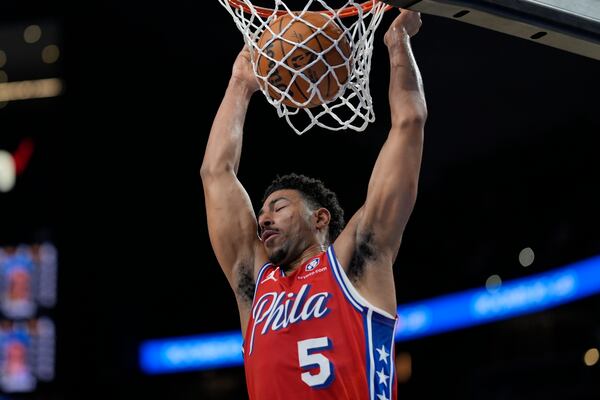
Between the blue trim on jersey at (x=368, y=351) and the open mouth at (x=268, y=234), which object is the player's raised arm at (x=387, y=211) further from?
the open mouth at (x=268, y=234)

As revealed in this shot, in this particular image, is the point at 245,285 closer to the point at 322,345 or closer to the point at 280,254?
the point at 280,254

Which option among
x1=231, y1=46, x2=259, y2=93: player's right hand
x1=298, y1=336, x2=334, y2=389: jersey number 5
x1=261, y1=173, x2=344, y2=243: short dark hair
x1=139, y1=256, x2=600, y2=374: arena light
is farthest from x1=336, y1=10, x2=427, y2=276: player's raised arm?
x1=139, y1=256, x2=600, y2=374: arena light

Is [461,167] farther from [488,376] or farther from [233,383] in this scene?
[233,383]

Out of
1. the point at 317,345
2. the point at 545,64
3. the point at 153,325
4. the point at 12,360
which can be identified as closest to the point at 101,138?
the point at 153,325

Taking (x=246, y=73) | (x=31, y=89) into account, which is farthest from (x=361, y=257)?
(x=31, y=89)

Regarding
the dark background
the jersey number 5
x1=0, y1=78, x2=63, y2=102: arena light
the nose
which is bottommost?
the jersey number 5

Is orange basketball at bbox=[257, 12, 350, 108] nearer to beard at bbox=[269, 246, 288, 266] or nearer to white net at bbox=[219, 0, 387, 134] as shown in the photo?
white net at bbox=[219, 0, 387, 134]

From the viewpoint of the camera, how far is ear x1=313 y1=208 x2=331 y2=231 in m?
4.32

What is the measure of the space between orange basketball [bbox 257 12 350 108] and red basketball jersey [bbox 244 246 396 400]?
645mm

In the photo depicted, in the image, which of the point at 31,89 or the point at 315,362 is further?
the point at 31,89

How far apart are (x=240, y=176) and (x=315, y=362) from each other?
12.6m

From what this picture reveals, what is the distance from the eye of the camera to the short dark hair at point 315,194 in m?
4.39

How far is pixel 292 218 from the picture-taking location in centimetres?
422

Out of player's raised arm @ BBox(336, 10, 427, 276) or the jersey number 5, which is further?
player's raised arm @ BBox(336, 10, 427, 276)
